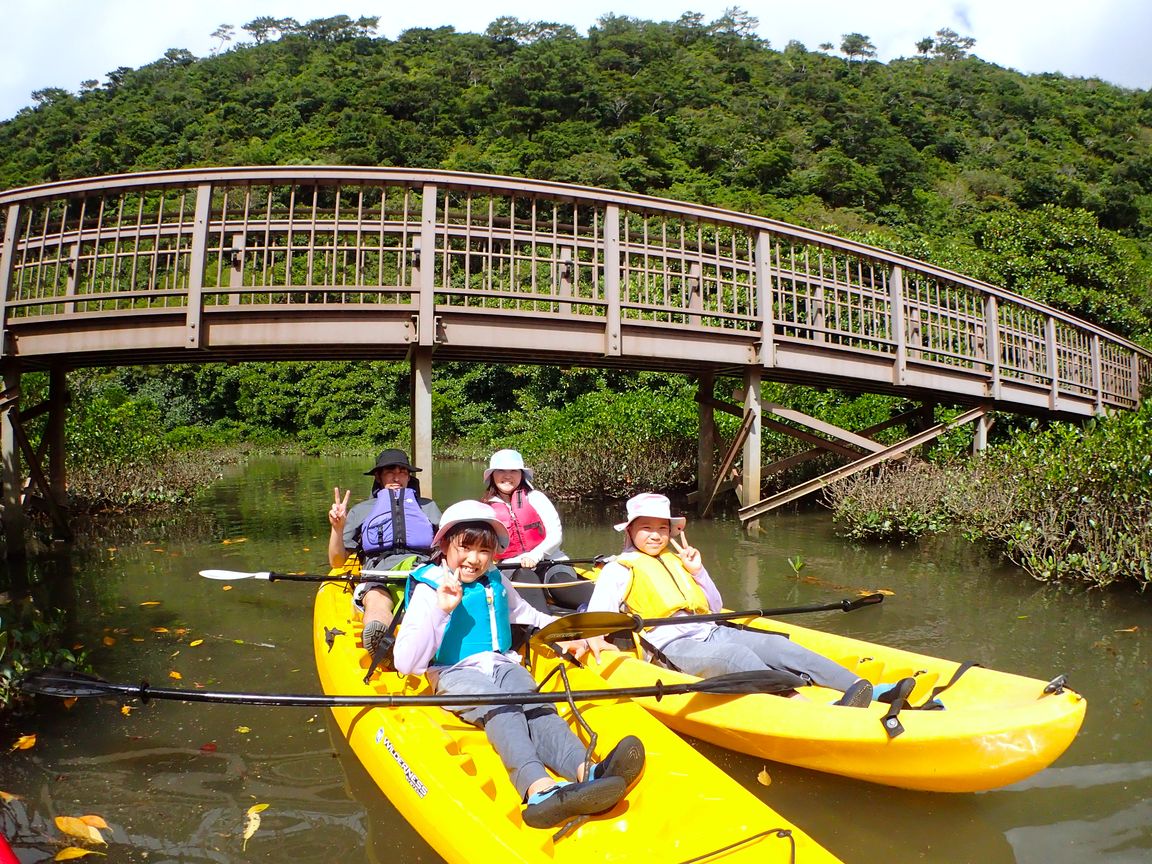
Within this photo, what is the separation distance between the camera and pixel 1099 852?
318 centimetres

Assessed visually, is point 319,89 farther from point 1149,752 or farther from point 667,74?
point 1149,752

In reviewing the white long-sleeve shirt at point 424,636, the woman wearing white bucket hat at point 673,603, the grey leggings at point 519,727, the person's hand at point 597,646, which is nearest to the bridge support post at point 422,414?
the person's hand at point 597,646

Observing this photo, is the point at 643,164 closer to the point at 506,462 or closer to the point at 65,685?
the point at 506,462

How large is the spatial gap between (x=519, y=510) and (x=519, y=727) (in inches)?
118

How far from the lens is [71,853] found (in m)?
3.27

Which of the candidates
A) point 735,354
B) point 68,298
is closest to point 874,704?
point 735,354

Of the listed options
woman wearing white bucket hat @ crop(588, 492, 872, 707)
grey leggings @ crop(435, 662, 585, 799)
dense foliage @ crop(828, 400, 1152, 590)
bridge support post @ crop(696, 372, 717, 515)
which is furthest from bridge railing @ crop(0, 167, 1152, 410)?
grey leggings @ crop(435, 662, 585, 799)

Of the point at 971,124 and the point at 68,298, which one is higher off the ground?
the point at 971,124

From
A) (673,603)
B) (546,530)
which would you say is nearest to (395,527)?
(546,530)

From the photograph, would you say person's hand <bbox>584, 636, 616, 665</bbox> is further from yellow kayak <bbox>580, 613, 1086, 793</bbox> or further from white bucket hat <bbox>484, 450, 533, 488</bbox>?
white bucket hat <bbox>484, 450, 533, 488</bbox>

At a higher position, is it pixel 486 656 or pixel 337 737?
pixel 486 656

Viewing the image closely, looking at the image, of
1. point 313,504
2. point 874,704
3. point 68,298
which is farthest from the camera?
point 313,504

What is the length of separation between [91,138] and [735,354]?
188 feet

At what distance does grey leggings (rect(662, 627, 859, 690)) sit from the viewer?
13.5 ft
